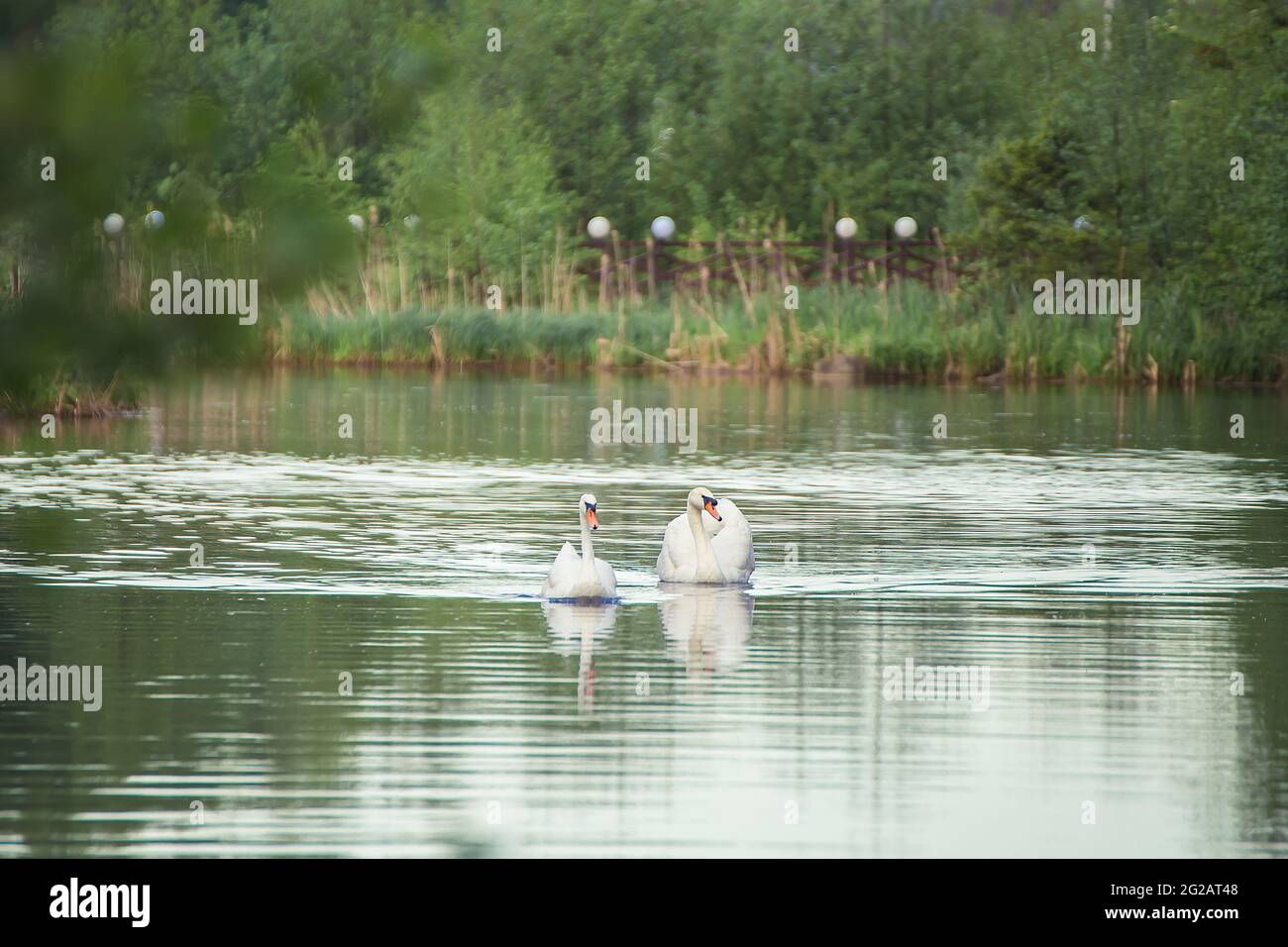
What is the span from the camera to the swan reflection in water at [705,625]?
472 inches

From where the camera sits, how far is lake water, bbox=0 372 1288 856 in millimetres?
8133

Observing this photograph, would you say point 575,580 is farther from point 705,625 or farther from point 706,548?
point 706,548

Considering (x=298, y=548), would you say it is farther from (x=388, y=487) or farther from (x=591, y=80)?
Answer: (x=591, y=80)

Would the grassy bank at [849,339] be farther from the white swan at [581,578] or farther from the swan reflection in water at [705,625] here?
the white swan at [581,578]

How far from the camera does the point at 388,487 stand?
2220 centimetres

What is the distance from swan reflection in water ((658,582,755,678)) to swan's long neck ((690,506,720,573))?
15 cm

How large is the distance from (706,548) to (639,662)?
10.3ft

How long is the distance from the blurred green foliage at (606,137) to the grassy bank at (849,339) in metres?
1.13

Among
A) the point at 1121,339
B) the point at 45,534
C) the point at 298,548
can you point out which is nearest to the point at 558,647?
the point at 298,548

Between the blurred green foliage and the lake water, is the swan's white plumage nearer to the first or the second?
the lake water

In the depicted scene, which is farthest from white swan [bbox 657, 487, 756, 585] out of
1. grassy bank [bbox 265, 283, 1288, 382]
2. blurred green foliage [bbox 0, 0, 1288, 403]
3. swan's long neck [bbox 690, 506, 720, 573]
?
grassy bank [bbox 265, 283, 1288, 382]

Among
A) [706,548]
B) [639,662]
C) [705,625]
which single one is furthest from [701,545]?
[639,662]

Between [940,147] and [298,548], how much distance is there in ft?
153

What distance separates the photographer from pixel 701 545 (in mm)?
14906
